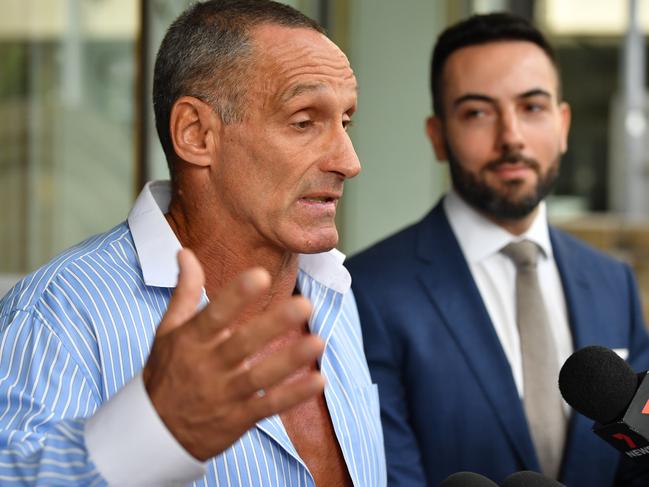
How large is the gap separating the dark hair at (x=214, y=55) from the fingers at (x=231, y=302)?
1.87ft

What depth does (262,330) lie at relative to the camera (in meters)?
0.94

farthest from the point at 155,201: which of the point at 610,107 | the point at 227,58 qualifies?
the point at 610,107

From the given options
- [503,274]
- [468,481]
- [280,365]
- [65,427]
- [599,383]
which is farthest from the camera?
[503,274]

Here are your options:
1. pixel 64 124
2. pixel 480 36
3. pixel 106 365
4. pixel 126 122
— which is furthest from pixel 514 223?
pixel 64 124

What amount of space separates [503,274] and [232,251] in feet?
2.64

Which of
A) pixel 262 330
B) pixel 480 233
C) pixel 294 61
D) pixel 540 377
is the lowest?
pixel 540 377

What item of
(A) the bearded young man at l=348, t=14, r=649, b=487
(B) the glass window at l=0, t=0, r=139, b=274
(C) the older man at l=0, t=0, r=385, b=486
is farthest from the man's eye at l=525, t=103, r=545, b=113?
(B) the glass window at l=0, t=0, r=139, b=274

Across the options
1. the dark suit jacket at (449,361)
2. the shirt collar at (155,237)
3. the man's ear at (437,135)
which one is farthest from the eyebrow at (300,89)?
the man's ear at (437,135)

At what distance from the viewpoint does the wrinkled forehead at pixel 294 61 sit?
1.46m

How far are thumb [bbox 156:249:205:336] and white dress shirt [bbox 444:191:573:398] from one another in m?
1.17

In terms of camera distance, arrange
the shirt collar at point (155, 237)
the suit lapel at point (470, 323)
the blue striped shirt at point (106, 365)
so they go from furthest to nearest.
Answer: the suit lapel at point (470, 323)
the shirt collar at point (155, 237)
the blue striped shirt at point (106, 365)

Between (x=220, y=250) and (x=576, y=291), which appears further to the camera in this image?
(x=576, y=291)

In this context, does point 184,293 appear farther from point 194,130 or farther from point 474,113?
point 474,113

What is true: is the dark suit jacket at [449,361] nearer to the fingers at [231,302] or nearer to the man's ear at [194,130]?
the man's ear at [194,130]
